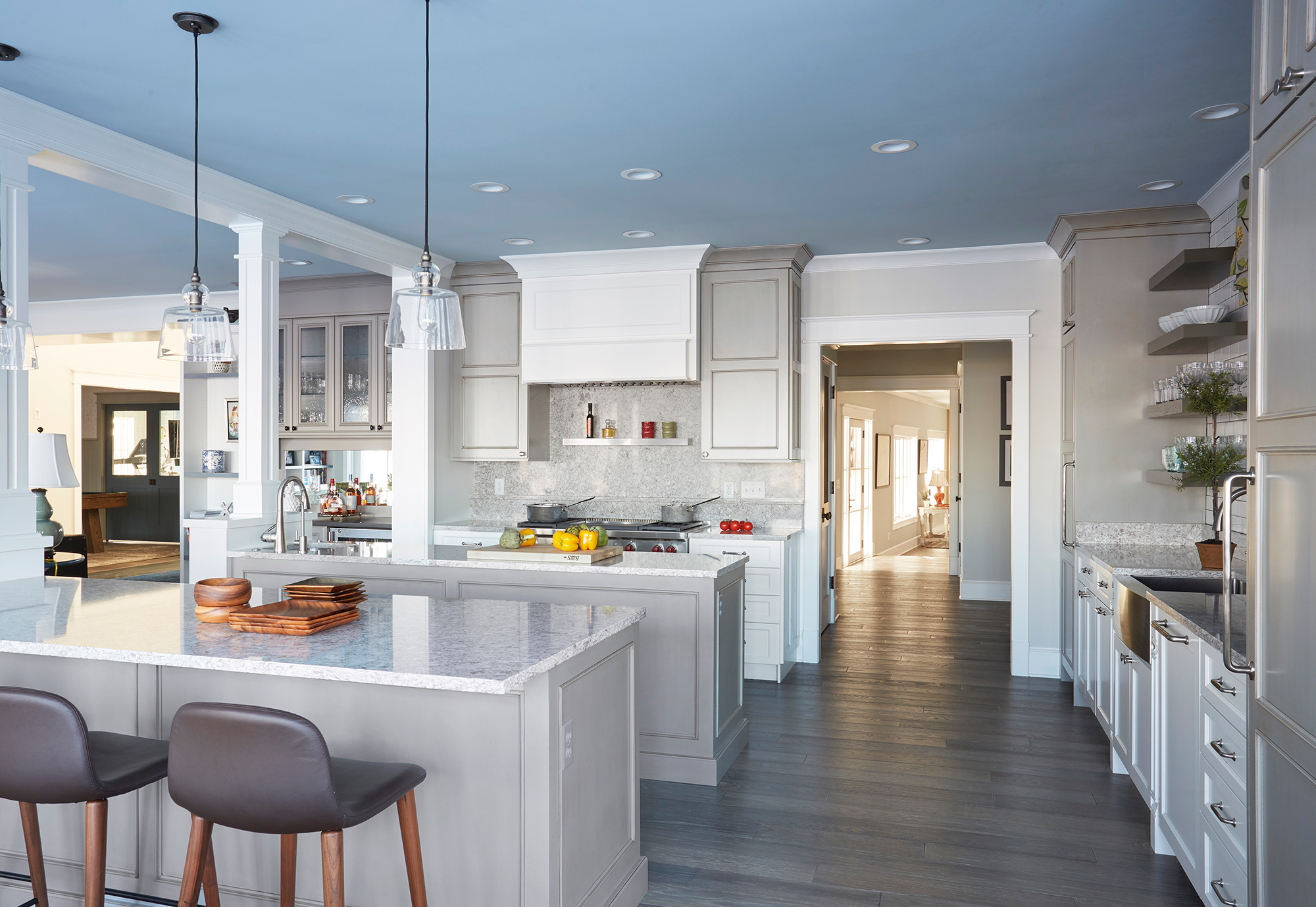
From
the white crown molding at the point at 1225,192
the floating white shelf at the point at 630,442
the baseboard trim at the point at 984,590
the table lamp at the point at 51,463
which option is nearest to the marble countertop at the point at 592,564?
the floating white shelf at the point at 630,442

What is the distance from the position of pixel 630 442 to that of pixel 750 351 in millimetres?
1012

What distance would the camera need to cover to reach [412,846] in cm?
216

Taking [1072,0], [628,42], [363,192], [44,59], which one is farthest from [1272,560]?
[363,192]

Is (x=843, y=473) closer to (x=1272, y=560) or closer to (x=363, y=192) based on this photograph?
(x=363, y=192)

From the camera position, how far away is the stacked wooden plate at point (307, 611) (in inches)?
97.9

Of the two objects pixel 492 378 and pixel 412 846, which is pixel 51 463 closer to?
pixel 492 378

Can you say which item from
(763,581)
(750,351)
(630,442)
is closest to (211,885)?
(763,581)

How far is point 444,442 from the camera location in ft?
20.5

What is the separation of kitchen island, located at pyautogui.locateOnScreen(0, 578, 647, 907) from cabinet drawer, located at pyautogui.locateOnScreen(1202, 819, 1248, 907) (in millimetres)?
1585

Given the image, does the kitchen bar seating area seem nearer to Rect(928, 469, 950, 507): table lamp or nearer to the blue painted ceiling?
the blue painted ceiling

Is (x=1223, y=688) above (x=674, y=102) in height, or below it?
below

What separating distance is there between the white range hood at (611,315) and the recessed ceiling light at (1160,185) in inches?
92.5

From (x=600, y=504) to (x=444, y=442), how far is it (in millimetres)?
1155

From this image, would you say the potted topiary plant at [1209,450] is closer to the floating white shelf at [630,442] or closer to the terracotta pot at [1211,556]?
the terracotta pot at [1211,556]
